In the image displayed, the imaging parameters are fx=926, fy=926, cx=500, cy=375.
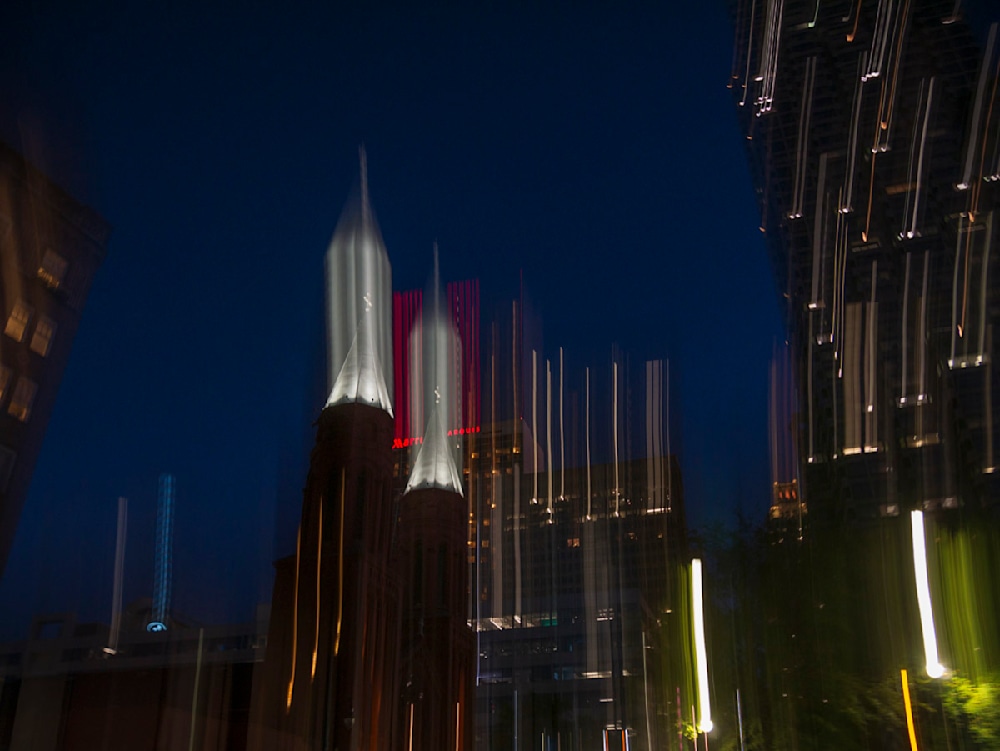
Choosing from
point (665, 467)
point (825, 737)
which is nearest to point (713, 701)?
point (825, 737)

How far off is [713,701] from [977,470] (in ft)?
72.4

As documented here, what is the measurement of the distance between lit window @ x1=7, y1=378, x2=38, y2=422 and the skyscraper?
34164mm

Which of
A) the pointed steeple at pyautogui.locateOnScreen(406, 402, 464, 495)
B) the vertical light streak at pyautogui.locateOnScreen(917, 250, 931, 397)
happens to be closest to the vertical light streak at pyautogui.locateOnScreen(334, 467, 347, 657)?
the pointed steeple at pyautogui.locateOnScreen(406, 402, 464, 495)

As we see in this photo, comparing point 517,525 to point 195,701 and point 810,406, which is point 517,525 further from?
point 195,701

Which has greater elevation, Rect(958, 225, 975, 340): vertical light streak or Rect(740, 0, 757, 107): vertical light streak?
Rect(740, 0, 757, 107): vertical light streak

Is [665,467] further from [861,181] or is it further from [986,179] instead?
[986,179]

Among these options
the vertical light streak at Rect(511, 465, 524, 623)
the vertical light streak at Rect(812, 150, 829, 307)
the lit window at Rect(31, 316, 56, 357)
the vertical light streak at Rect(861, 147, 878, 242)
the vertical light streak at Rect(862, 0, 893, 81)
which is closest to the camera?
the lit window at Rect(31, 316, 56, 357)

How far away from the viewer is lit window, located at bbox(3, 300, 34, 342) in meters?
40.8

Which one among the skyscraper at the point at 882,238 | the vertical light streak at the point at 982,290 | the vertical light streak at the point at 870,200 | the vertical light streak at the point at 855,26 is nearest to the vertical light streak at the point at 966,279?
the skyscraper at the point at 882,238

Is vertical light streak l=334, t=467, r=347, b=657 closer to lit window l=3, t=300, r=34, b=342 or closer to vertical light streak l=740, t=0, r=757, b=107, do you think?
lit window l=3, t=300, r=34, b=342

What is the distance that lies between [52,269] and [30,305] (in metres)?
2.54

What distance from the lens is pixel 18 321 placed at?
41.2m

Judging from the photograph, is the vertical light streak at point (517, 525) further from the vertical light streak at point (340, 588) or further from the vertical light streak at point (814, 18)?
the vertical light streak at point (814, 18)

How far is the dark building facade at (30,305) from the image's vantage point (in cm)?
4075
